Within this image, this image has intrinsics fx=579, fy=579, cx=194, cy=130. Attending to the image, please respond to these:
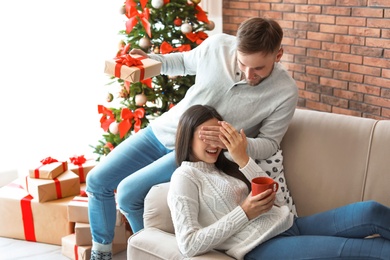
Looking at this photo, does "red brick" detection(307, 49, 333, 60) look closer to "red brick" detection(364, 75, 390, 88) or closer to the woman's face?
"red brick" detection(364, 75, 390, 88)

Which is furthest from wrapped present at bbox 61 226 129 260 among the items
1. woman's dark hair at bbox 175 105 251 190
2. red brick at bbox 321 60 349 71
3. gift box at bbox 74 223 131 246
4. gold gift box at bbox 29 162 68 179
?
red brick at bbox 321 60 349 71

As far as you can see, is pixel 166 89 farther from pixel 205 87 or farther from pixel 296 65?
pixel 296 65

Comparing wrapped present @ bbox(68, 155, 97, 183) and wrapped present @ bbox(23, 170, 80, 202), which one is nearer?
wrapped present @ bbox(23, 170, 80, 202)

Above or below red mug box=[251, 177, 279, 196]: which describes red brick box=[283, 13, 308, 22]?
above

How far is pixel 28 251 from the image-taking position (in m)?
3.19

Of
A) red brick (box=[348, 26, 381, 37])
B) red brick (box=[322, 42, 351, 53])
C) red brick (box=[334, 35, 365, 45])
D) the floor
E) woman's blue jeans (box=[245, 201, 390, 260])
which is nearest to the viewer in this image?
woman's blue jeans (box=[245, 201, 390, 260])

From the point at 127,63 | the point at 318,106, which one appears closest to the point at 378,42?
the point at 318,106

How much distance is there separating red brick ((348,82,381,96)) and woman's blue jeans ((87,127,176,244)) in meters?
1.59

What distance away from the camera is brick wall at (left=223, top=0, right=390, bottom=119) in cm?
350

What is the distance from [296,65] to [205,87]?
1.80 metres

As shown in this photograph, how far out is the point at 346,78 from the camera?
377 cm

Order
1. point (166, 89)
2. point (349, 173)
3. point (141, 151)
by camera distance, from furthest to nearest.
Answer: point (166, 89)
point (141, 151)
point (349, 173)

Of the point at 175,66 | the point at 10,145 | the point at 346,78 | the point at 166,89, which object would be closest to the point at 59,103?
the point at 10,145

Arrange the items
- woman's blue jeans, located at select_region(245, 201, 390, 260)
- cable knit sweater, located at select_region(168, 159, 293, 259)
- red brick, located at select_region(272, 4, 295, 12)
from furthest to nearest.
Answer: red brick, located at select_region(272, 4, 295, 12)
cable knit sweater, located at select_region(168, 159, 293, 259)
woman's blue jeans, located at select_region(245, 201, 390, 260)
